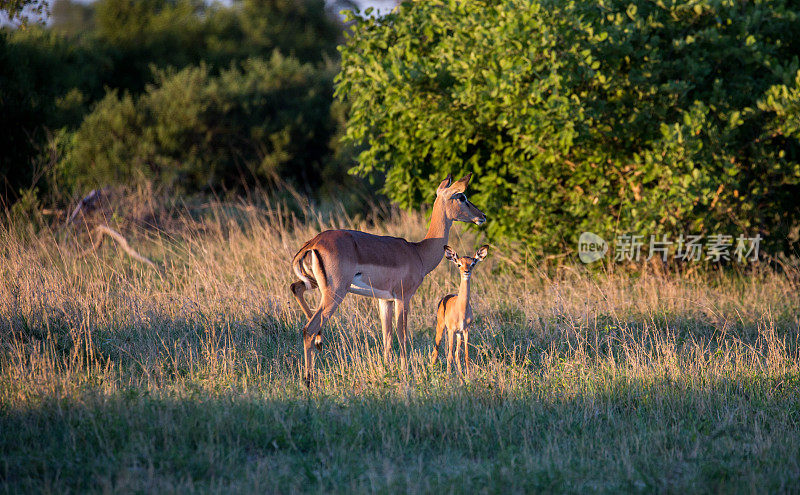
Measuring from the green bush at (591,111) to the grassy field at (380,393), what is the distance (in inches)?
45.8

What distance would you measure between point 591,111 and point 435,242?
2961 mm

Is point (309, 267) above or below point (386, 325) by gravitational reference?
above

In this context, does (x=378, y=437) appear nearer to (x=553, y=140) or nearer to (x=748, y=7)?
(x=553, y=140)

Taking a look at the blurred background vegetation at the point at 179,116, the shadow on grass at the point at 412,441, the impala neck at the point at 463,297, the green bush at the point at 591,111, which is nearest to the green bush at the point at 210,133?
the blurred background vegetation at the point at 179,116

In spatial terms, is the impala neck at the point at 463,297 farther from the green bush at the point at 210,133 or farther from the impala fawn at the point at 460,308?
the green bush at the point at 210,133

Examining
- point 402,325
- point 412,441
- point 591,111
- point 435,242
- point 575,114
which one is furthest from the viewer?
point 591,111

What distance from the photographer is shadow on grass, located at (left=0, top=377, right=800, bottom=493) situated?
4.39 metres

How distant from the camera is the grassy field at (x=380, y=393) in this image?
14.8 feet

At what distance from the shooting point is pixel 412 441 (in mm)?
5012

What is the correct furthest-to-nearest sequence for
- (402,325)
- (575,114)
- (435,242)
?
(575,114), (435,242), (402,325)

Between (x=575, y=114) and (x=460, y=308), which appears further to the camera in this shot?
(x=575, y=114)

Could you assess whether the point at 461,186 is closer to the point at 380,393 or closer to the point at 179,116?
the point at 380,393

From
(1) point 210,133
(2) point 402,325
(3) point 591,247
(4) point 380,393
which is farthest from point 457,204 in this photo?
(1) point 210,133

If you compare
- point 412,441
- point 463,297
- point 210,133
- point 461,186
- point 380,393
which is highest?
point 210,133
